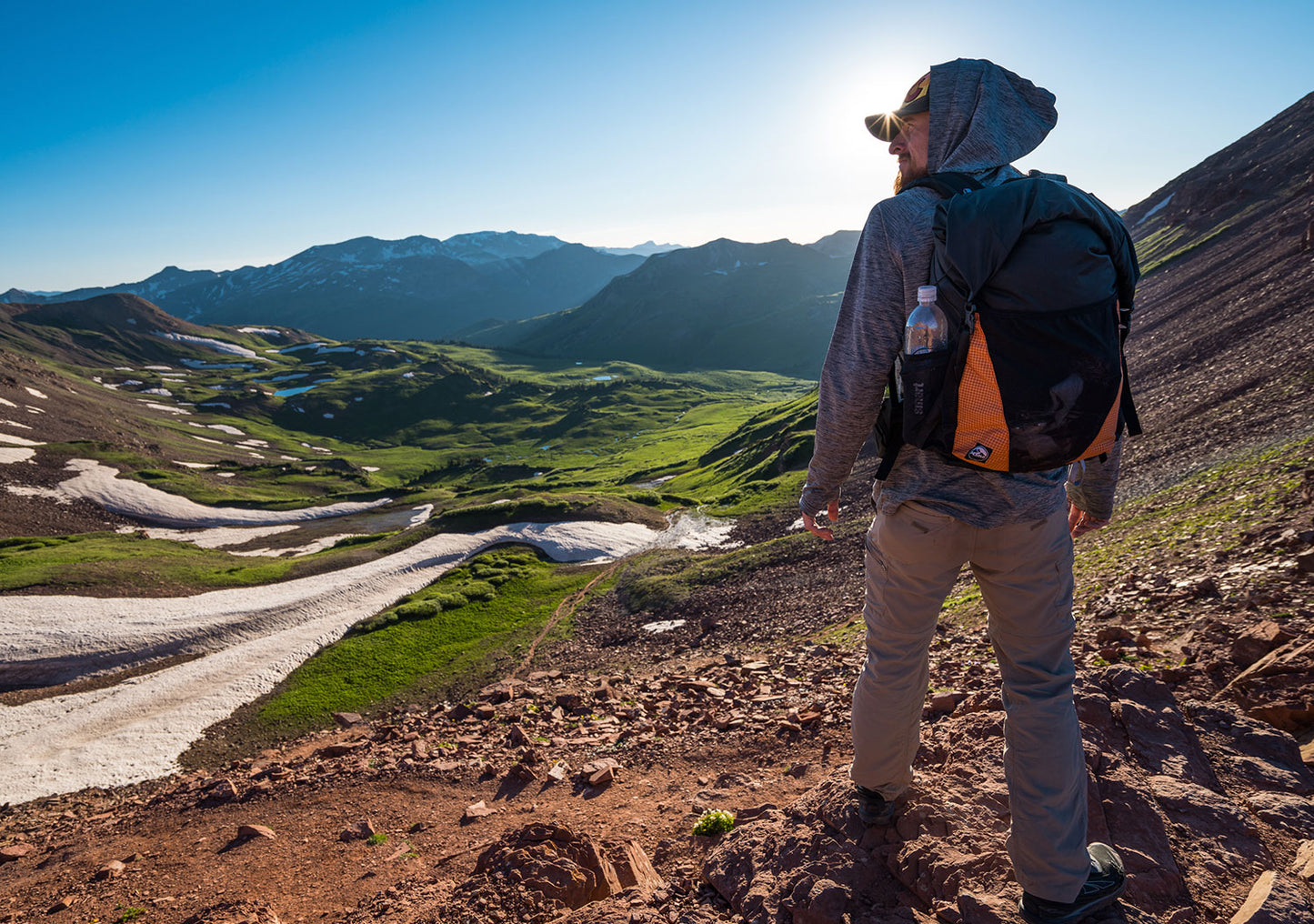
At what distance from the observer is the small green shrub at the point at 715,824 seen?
6.48 meters

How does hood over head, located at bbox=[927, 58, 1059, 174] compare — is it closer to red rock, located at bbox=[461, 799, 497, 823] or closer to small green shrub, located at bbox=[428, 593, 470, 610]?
red rock, located at bbox=[461, 799, 497, 823]

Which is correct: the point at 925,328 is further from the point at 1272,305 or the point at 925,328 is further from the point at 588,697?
the point at 1272,305

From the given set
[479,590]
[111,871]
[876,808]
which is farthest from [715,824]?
[479,590]

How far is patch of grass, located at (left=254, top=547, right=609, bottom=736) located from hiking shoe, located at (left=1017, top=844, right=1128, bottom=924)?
26.2 metres

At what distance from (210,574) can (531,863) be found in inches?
1912

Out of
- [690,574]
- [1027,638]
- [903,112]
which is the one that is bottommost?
[690,574]

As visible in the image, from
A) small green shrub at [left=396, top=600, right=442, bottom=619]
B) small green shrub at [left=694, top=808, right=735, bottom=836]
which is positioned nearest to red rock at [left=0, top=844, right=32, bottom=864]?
small green shrub at [left=694, top=808, right=735, bottom=836]

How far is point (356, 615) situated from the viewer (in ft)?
124

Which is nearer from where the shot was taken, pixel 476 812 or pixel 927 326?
pixel 927 326

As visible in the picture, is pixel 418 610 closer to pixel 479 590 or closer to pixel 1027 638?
pixel 479 590

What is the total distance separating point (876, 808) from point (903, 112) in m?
5.08

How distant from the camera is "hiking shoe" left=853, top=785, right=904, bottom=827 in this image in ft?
16.3

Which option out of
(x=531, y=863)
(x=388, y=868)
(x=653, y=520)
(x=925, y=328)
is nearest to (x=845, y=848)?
(x=531, y=863)

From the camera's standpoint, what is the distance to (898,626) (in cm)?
427
